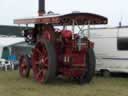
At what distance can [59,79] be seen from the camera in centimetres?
1809

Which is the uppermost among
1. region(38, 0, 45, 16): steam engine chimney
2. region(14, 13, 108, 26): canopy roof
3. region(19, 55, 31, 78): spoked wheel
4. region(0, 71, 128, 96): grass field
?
region(38, 0, 45, 16): steam engine chimney

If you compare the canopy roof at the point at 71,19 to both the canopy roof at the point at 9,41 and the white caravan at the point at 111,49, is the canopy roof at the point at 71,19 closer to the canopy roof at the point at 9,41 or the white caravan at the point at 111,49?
the white caravan at the point at 111,49

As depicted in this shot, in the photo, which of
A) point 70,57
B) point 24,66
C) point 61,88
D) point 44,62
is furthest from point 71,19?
point 24,66

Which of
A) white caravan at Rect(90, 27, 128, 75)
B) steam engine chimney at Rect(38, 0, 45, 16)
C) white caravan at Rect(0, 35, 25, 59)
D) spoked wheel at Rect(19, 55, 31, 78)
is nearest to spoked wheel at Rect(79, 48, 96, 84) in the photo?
spoked wheel at Rect(19, 55, 31, 78)

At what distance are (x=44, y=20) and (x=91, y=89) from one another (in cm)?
322

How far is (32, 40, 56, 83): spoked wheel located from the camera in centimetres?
1592

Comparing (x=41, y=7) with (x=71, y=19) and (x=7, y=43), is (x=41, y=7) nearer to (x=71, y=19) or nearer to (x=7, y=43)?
(x=71, y=19)

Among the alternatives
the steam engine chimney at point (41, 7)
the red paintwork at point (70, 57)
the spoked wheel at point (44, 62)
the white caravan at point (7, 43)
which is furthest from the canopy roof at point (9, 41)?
the red paintwork at point (70, 57)

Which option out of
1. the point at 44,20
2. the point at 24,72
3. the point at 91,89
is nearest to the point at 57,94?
the point at 91,89

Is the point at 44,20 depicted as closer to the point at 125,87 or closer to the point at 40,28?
the point at 40,28

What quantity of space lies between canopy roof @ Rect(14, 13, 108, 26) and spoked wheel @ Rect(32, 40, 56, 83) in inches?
30.9

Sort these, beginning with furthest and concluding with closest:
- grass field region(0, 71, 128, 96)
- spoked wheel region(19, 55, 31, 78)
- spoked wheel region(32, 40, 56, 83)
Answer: spoked wheel region(19, 55, 31, 78)
spoked wheel region(32, 40, 56, 83)
grass field region(0, 71, 128, 96)

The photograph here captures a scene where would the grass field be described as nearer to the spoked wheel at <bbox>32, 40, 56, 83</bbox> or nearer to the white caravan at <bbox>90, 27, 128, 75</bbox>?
the spoked wheel at <bbox>32, 40, 56, 83</bbox>

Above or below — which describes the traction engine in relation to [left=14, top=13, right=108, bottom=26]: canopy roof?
below
